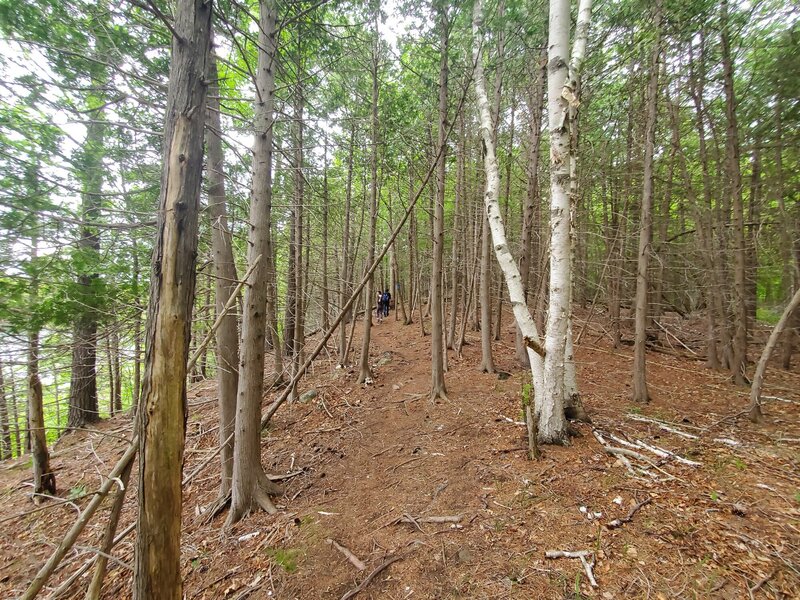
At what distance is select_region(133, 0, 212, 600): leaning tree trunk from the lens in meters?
1.77

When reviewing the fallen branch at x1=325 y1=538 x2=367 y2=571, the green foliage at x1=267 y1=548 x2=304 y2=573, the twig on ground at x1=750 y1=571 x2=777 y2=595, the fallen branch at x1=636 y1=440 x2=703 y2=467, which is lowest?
the green foliage at x1=267 y1=548 x2=304 y2=573

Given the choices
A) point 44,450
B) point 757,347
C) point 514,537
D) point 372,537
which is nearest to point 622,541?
point 514,537

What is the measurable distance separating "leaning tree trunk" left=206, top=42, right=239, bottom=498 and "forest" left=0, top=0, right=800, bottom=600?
0.14 ft

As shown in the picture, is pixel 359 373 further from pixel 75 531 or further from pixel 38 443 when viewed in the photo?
pixel 75 531

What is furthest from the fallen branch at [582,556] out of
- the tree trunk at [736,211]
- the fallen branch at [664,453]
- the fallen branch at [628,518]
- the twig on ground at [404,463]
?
the tree trunk at [736,211]

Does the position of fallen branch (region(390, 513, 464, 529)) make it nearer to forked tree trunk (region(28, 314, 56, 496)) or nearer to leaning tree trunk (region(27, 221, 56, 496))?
leaning tree trunk (region(27, 221, 56, 496))

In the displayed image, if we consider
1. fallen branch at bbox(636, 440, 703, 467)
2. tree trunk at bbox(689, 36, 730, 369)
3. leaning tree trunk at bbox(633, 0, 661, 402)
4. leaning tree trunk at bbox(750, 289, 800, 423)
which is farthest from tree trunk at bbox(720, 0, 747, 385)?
fallen branch at bbox(636, 440, 703, 467)

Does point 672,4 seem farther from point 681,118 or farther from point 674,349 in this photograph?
point 674,349

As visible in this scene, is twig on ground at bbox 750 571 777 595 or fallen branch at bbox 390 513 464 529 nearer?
twig on ground at bbox 750 571 777 595

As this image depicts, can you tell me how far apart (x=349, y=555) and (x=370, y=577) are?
391mm

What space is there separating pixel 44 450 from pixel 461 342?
8.83 m

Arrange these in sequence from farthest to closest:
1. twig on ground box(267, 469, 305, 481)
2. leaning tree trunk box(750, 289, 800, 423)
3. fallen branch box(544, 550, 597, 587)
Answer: twig on ground box(267, 469, 305, 481), leaning tree trunk box(750, 289, 800, 423), fallen branch box(544, 550, 597, 587)

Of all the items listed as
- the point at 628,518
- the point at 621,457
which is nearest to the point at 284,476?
the point at 628,518

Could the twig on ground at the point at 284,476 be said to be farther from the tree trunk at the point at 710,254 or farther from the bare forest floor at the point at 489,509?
the tree trunk at the point at 710,254
